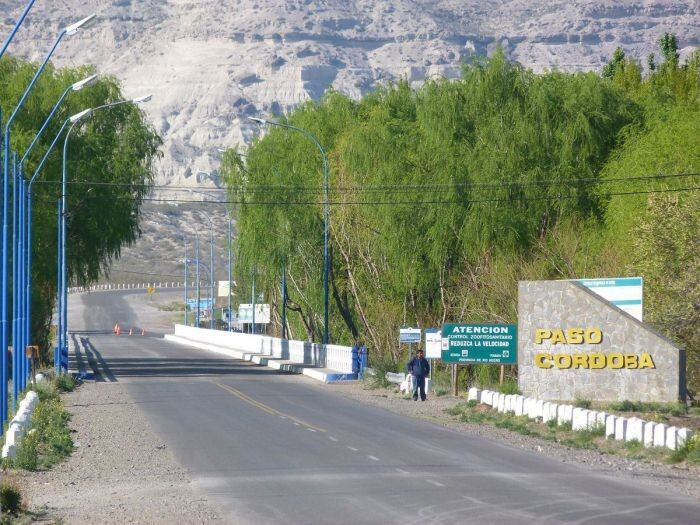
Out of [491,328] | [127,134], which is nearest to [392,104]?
[127,134]

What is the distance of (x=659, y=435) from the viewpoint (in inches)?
936

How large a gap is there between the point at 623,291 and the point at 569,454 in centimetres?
1078

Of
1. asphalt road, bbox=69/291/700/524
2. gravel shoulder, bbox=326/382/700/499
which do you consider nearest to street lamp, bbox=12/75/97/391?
asphalt road, bbox=69/291/700/524

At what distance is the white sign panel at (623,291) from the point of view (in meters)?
32.9

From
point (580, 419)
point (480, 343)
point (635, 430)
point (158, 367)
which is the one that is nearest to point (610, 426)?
point (635, 430)

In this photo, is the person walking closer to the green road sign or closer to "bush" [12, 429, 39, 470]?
the green road sign

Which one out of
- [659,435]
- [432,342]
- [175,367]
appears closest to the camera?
[659,435]

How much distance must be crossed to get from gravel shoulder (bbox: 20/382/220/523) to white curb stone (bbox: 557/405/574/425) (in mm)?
8952

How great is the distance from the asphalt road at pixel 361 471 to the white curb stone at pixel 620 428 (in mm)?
2588

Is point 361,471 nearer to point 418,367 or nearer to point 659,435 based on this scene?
point 659,435

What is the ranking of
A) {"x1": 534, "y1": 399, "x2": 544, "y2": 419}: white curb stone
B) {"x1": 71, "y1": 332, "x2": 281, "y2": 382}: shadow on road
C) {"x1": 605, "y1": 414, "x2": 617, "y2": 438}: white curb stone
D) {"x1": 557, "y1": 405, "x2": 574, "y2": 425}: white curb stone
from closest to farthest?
{"x1": 605, "y1": 414, "x2": 617, "y2": 438}: white curb stone → {"x1": 557, "y1": 405, "x2": 574, "y2": 425}: white curb stone → {"x1": 534, "y1": 399, "x2": 544, "y2": 419}: white curb stone → {"x1": 71, "y1": 332, "x2": 281, "y2": 382}: shadow on road

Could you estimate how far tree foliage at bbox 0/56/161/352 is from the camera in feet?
174

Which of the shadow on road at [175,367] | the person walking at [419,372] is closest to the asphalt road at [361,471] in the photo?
A: the person walking at [419,372]

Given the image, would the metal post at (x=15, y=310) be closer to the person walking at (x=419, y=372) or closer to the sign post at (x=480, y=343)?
the person walking at (x=419, y=372)
